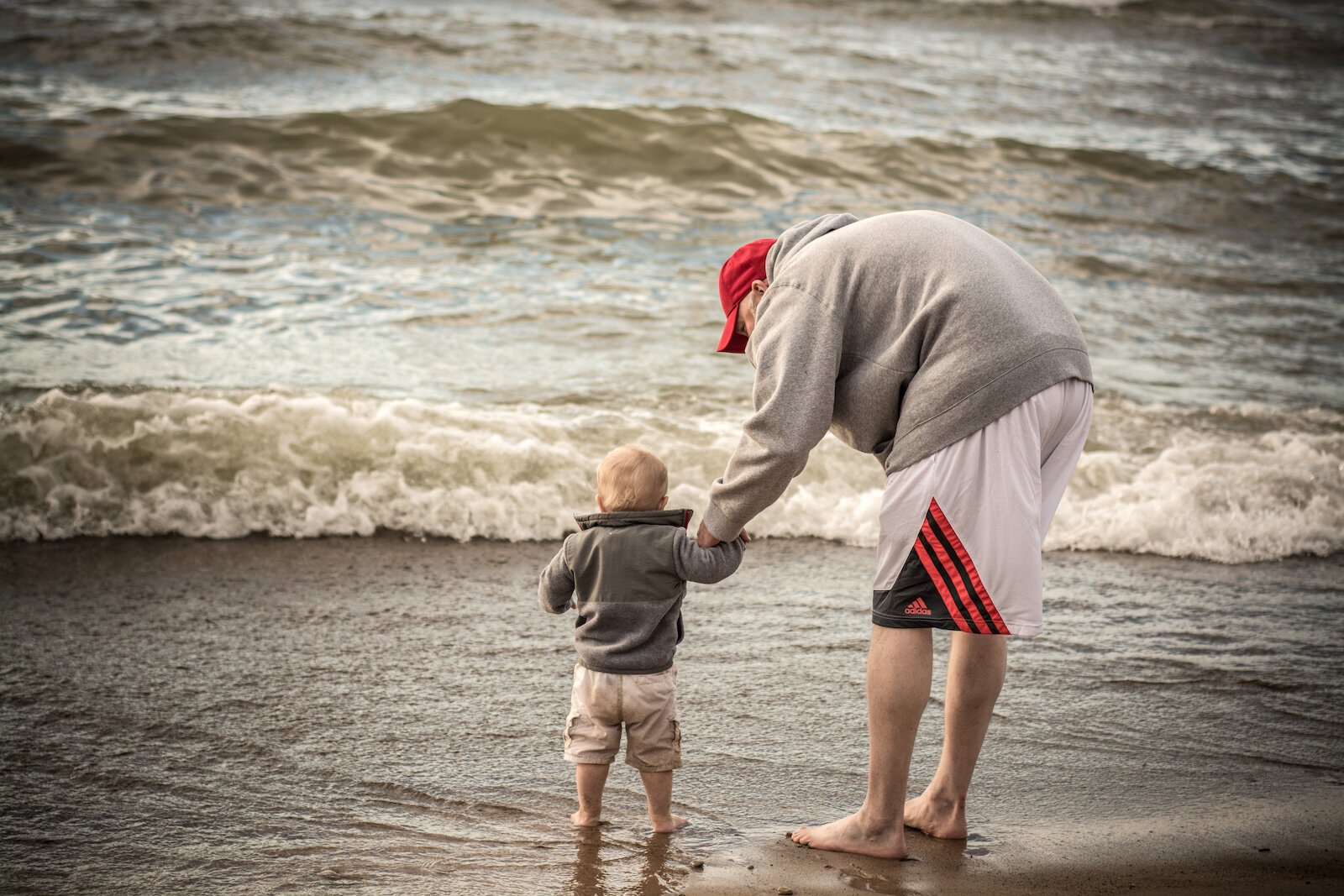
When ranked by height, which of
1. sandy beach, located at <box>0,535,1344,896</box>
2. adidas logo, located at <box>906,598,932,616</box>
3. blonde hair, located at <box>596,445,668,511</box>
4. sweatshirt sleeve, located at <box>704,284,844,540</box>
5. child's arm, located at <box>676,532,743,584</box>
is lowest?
sandy beach, located at <box>0,535,1344,896</box>

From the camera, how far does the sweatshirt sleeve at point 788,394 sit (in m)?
2.59

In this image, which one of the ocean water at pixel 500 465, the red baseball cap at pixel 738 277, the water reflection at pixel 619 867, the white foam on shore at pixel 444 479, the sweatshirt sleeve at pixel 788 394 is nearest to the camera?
the sweatshirt sleeve at pixel 788 394

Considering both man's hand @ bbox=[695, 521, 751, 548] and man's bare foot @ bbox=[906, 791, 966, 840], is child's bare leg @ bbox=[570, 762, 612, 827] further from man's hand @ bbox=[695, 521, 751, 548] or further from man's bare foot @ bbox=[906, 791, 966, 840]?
man's bare foot @ bbox=[906, 791, 966, 840]

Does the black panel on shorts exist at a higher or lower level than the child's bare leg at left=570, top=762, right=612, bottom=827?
higher

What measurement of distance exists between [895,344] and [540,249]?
7158 mm

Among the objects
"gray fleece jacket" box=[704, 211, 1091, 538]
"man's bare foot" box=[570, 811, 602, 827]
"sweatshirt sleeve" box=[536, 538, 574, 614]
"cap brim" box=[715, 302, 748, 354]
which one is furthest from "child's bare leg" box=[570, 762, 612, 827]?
"cap brim" box=[715, 302, 748, 354]

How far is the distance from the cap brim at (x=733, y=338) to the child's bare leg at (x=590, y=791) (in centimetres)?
106

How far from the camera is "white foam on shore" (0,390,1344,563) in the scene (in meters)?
5.30

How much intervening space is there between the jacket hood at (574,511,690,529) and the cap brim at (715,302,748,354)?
41 centimetres

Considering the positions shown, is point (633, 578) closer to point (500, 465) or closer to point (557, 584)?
point (557, 584)

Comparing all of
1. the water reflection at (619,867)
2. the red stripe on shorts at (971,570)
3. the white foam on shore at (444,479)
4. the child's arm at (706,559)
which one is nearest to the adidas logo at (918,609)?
the red stripe on shorts at (971,570)

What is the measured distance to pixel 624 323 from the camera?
7.92 m

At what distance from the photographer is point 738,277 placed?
2.82 meters

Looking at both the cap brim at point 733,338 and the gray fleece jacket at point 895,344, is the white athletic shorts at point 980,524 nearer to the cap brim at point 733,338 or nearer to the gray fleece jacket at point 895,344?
the gray fleece jacket at point 895,344
